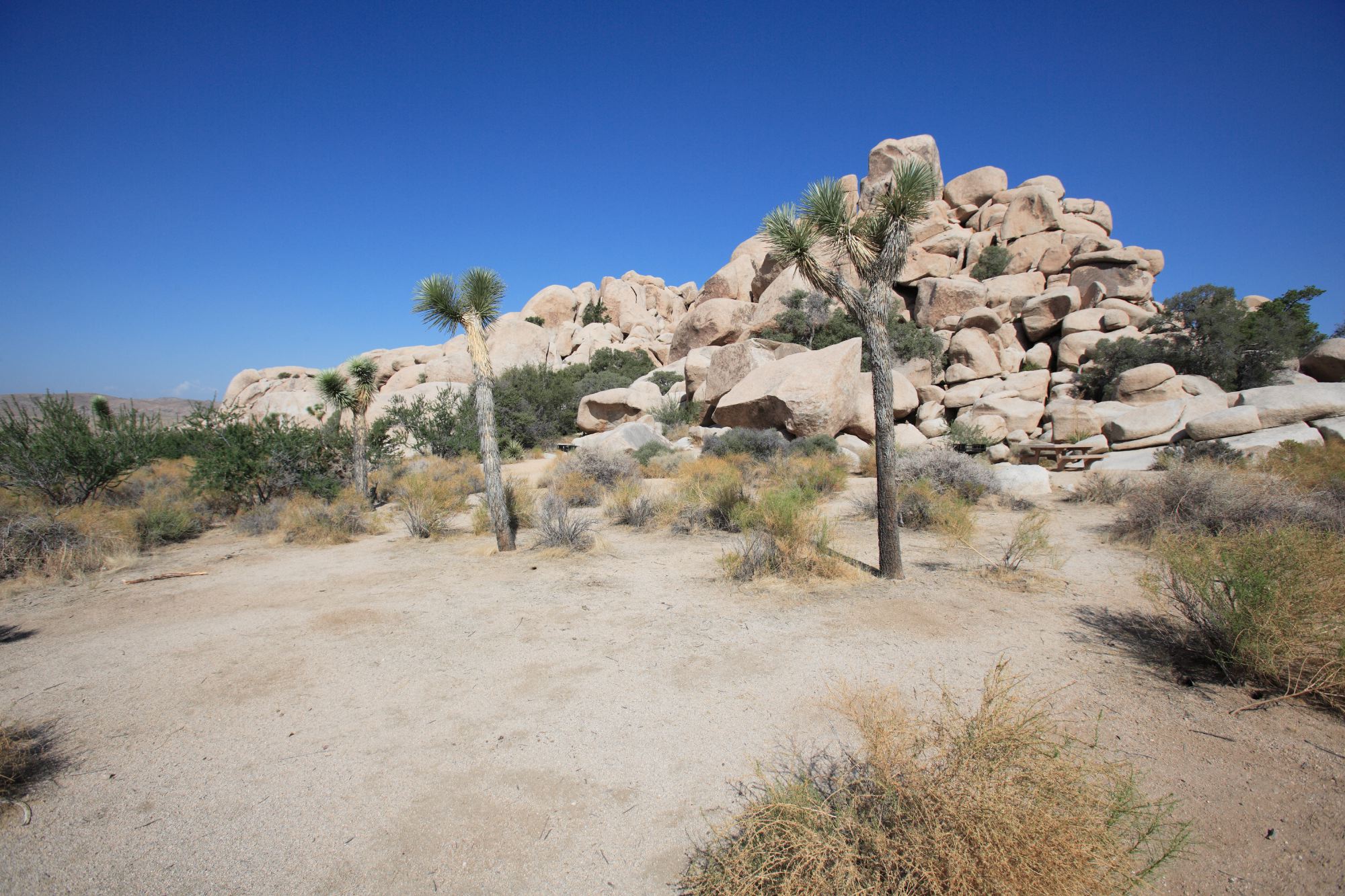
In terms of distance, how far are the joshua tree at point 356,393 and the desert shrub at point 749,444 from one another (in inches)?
363

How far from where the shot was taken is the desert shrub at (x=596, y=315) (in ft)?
164

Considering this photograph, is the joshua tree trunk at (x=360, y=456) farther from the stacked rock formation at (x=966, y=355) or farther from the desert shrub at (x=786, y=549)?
the stacked rock formation at (x=966, y=355)

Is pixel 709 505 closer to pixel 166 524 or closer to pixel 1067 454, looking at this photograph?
pixel 166 524

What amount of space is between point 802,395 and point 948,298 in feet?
50.6

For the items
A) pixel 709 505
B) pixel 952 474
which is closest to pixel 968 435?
pixel 952 474

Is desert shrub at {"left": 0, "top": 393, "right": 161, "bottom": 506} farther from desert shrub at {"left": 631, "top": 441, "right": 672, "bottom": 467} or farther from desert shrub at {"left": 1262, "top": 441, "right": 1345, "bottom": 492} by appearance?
desert shrub at {"left": 1262, "top": 441, "right": 1345, "bottom": 492}

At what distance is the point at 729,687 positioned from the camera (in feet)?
14.3

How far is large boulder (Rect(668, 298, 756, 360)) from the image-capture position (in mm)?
32188

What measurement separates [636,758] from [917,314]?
3074cm

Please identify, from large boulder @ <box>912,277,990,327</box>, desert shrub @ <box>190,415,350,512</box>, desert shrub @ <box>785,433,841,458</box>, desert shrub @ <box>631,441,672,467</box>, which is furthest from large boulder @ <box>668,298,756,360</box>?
desert shrub @ <box>190,415,350,512</box>

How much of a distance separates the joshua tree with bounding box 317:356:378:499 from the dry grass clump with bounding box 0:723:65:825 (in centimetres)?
Answer: 938

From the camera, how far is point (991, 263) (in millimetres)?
32000

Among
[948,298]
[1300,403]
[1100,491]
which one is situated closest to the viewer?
[1100,491]

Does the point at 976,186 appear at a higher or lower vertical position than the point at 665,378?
higher
